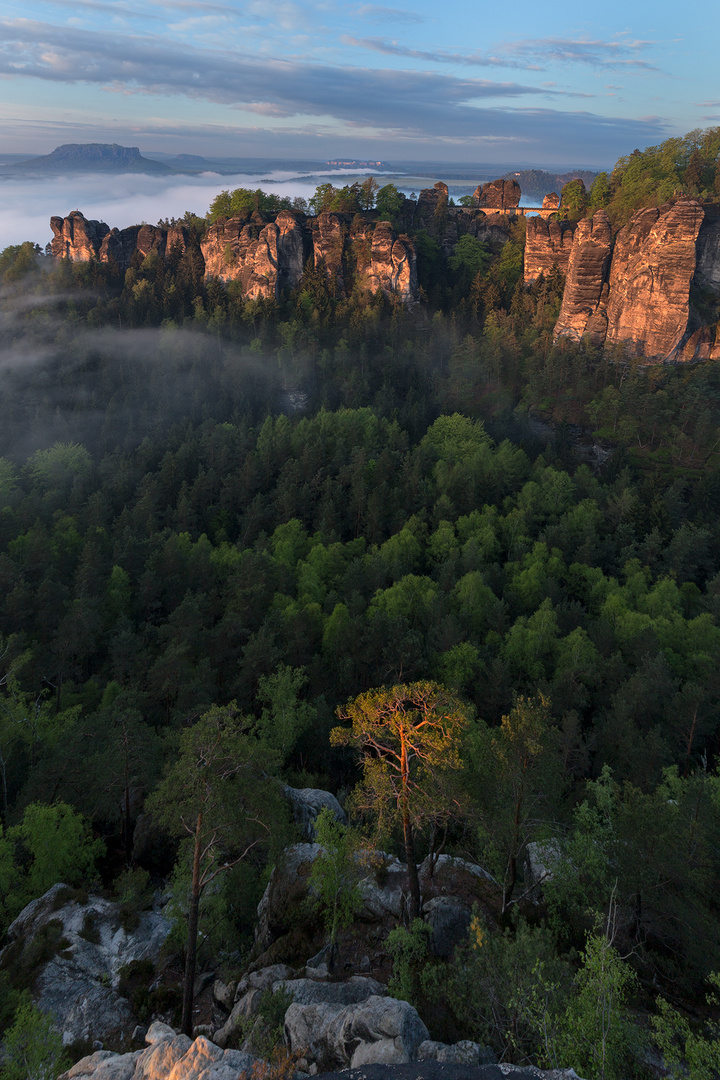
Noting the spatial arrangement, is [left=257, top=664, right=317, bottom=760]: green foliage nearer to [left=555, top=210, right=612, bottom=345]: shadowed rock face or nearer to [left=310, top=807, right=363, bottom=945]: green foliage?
[left=310, top=807, right=363, bottom=945]: green foliage

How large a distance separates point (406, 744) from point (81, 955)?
1248 cm

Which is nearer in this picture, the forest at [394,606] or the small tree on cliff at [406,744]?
the small tree on cliff at [406,744]

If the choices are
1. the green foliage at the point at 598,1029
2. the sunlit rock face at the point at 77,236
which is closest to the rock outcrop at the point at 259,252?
the sunlit rock face at the point at 77,236

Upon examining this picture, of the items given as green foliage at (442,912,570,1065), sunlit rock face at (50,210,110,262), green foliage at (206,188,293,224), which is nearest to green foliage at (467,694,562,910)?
green foliage at (442,912,570,1065)

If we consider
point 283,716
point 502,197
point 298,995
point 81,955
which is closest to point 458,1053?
point 298,995

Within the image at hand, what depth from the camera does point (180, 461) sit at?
60906 millimetres

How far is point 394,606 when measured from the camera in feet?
135

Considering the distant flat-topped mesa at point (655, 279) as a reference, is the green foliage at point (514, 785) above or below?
below

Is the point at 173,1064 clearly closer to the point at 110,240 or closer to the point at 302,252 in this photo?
the point at 302,252

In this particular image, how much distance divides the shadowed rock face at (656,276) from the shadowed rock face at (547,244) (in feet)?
43.1

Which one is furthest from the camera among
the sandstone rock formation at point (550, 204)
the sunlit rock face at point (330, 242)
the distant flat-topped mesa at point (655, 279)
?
the sandstone rock formation at point (550, 204)

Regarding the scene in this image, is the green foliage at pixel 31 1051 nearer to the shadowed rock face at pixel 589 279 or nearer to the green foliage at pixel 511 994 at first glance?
the green foliage at pixel 511 994

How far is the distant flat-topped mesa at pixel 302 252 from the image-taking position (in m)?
94.1

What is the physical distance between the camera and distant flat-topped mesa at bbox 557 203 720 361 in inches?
2864
